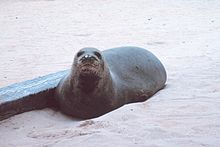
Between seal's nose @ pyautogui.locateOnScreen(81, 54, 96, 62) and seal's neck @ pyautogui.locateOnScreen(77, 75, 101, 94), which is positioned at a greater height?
seal's nose @ pyautogui.locateOnScreen(81, 54, 96, 62)

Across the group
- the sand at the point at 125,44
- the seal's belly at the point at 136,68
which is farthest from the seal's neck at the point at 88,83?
the seal's belly at the point at 136,68

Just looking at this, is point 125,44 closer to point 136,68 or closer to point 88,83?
point 136,68

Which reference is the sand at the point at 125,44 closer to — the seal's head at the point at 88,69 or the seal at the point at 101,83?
the seal at the point at 101,83

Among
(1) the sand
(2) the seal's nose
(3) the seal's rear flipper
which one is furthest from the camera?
(3) the seal's rear flipper

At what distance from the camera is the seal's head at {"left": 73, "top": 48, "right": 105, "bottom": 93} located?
401 cm

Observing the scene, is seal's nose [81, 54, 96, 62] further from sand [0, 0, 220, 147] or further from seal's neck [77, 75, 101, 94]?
sand [0, 0, 220, 147]

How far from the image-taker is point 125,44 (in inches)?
317

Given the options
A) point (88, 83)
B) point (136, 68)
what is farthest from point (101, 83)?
point (136, 68)

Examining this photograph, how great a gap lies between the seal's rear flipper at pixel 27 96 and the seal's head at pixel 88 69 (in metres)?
0.46

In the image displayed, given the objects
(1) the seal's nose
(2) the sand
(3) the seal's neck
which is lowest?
(2) the sand

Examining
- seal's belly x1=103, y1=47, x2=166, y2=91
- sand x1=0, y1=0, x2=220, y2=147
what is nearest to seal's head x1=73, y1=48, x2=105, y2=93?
sand x1=0, y1=0, x2=220, y2=147

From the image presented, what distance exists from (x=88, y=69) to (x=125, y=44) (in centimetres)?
406

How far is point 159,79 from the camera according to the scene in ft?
16.7

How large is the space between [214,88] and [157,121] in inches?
50.4
